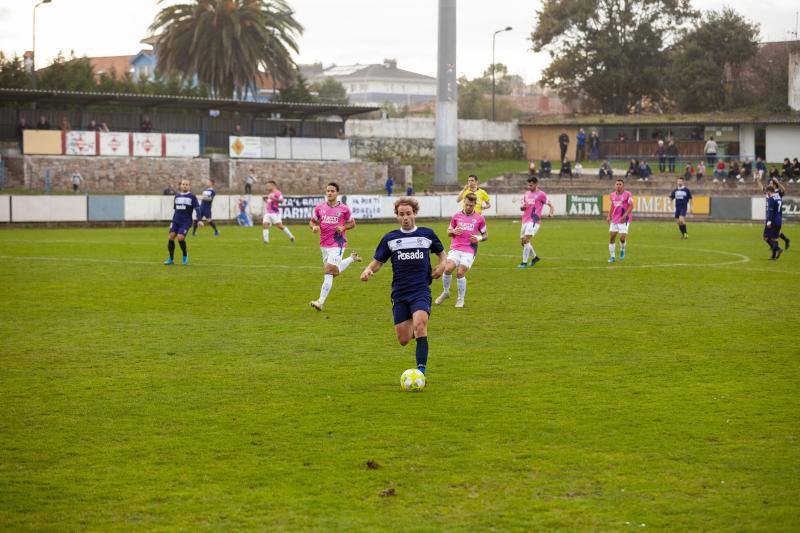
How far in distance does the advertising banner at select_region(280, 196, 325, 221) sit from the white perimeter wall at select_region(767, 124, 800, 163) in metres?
39.4

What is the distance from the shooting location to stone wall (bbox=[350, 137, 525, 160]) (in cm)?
7938

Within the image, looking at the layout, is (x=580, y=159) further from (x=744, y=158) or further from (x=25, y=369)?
(x=25, y=369)

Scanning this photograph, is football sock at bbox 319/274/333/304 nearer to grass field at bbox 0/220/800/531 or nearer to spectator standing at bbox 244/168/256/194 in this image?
grass field at bbox 0/220/800/531

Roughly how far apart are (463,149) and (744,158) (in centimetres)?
2273

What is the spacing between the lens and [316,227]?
21.2m

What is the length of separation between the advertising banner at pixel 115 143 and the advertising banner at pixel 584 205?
87.0ft

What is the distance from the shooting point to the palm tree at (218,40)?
251 ft

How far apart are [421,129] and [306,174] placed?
1858 centimetres

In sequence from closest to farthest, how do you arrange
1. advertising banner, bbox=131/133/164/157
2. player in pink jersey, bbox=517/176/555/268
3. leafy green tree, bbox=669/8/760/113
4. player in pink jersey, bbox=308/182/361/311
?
player in pink jersey, bbox=308/182/361/311 < player in pink jersey, bbox=517/176/555/268 < advertising banner, bbox=131/133/164/157 < leafy green tree, bbox=669/8/760/113

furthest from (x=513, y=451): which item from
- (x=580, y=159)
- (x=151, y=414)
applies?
(x=580, y=159)

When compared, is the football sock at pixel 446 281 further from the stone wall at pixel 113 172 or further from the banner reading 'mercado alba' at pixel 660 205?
the stone wall at pixel 113 172

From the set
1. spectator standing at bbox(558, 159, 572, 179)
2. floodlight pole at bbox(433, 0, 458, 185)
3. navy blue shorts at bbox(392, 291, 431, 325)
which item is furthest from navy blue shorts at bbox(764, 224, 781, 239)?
spectator standing at bbox(558, 159, 572, 179)

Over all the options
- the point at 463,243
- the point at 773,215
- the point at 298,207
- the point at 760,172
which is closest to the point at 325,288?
the point at 463,243

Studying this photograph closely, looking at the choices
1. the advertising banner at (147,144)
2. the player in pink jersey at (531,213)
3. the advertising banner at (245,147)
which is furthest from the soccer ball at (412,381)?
the advertising banner at (245,147)
